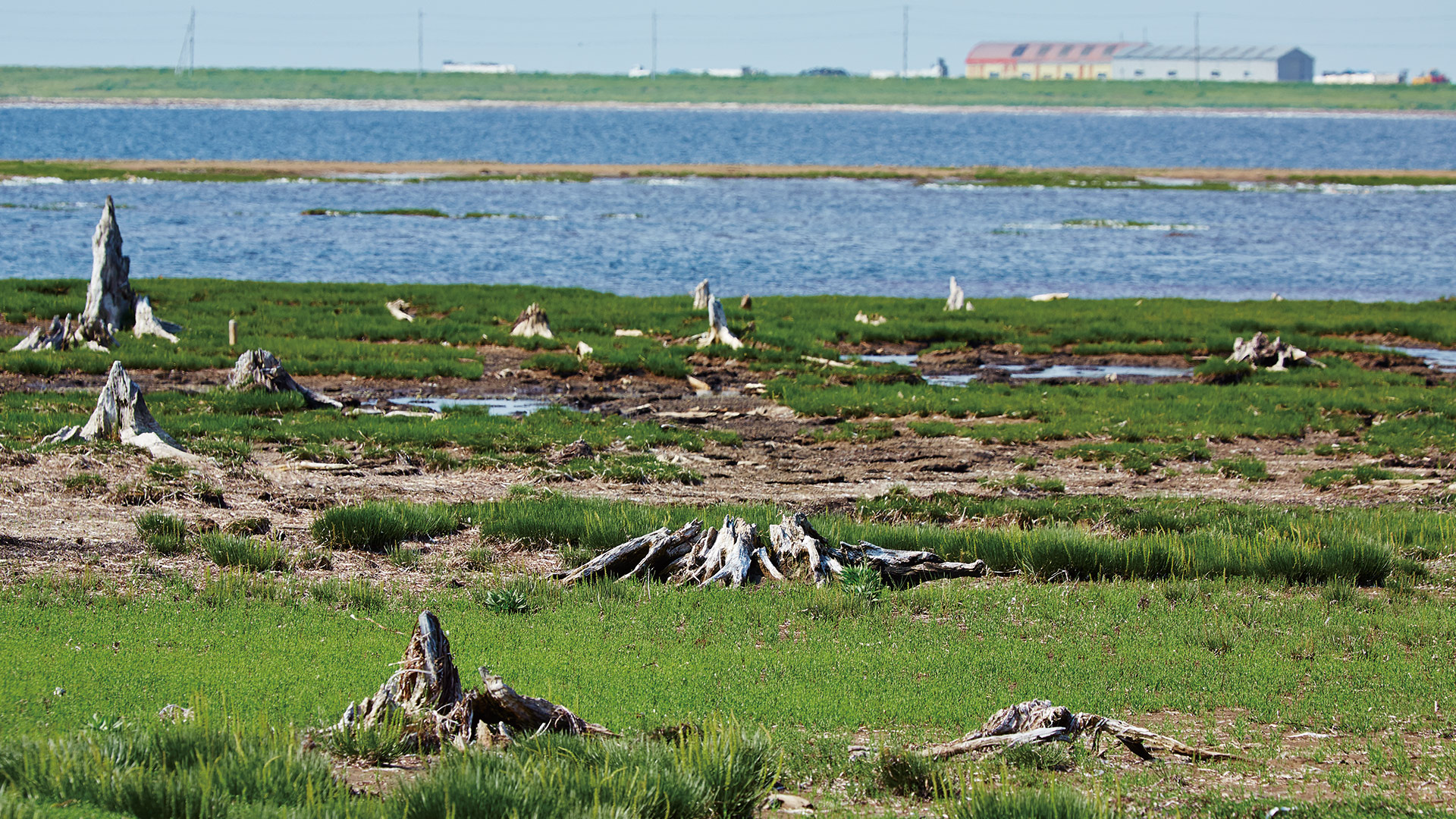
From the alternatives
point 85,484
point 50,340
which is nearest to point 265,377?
point 85,484

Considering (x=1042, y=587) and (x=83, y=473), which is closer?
(x=1042, y=587)

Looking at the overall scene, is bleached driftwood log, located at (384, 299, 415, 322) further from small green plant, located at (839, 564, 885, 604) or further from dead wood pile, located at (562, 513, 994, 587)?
small green plant, located at (839, 564, 885, 604)

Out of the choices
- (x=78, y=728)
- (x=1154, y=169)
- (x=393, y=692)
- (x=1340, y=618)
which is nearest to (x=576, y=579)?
(x=393, y=692)

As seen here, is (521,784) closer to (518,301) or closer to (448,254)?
(518,301)

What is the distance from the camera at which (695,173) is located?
96.4 meters

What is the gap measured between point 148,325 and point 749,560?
19.7 meters

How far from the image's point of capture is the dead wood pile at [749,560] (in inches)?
475

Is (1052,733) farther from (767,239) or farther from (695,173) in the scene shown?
(695,173)

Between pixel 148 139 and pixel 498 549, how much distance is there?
132378 mm

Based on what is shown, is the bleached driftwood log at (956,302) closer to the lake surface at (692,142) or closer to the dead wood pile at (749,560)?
the dead wood pile at (749,560)

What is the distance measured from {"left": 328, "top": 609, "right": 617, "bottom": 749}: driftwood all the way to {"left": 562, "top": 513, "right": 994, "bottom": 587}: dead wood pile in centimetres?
419

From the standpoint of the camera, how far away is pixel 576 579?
39.4 feet

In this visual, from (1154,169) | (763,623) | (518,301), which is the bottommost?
(763,623)

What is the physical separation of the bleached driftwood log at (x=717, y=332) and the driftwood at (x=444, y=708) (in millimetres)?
20328
